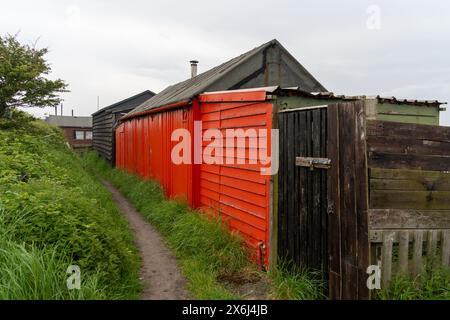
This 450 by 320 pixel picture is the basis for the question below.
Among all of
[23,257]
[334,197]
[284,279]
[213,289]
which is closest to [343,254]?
[334,197]

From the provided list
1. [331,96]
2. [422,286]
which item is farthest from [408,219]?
[331,96]

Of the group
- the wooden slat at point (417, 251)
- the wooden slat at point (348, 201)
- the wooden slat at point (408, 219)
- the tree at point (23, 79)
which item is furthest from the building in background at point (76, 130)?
the wooden slat at point (417, 251)

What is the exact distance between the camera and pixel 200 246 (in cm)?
615

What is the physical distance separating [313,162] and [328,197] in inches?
19.4

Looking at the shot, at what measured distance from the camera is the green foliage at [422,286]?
3607 mm

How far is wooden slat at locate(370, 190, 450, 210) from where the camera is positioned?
3.71 meters

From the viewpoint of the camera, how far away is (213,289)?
15.2 feet

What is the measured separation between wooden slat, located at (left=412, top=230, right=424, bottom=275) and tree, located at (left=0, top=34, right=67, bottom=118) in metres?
10.3

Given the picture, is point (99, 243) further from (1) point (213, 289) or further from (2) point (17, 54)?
(2) point (17, 54)

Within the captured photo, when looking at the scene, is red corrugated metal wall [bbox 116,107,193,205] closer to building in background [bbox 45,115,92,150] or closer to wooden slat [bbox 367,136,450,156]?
wooden slat [bbox 367,136,450,156]

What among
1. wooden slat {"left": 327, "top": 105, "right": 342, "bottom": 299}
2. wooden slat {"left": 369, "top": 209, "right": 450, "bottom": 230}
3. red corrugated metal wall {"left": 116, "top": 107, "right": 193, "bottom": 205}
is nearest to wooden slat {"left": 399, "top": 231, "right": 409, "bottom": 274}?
wooden slat {"left": 369, "top": 209, "right": 450, "bottom": 230}

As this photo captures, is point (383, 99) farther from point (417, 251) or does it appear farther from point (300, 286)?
point (300, 286)

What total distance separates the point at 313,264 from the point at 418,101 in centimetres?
504
